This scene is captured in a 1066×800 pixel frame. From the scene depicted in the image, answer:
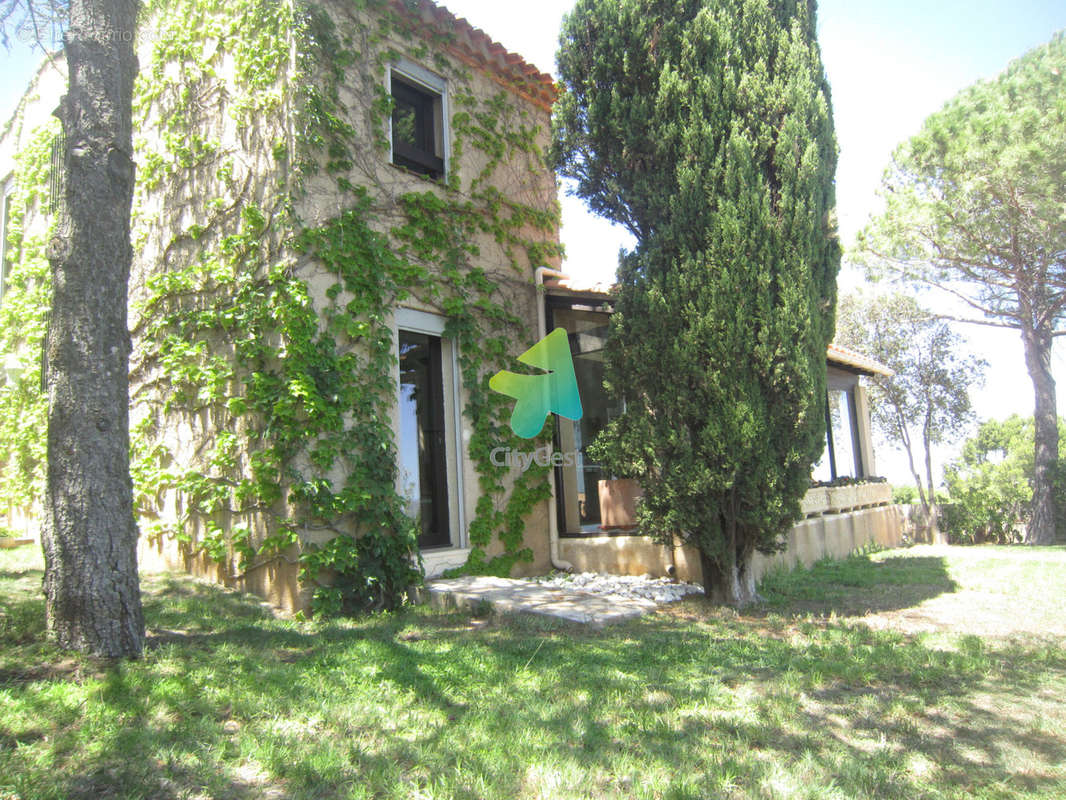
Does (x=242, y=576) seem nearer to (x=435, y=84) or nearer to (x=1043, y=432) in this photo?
(x=435, y=84)

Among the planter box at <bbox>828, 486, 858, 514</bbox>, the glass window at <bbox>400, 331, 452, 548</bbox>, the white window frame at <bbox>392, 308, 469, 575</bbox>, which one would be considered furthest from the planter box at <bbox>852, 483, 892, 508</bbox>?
the glass window at <bbox>400, 331, 452, 548</bbox>

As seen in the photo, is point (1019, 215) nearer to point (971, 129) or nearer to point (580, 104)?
point (971, 129)

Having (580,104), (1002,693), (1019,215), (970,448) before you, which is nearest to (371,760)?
(1002,693)

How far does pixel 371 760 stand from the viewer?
3.01 meters

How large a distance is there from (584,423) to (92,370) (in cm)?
602

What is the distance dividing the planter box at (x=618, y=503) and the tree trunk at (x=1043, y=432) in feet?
38.6

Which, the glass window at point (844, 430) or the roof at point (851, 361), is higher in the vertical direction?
the roof at point (851, 361)

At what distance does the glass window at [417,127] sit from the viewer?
7582 millimetres

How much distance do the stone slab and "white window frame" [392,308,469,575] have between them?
42 centimetres

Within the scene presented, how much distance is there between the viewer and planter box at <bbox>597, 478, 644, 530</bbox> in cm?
801

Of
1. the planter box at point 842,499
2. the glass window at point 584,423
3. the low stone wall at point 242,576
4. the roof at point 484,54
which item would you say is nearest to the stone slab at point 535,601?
the low stone wall at point 242,576

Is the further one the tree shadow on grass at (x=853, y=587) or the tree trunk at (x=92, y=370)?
the tree shadow on grass at (x=853, y=587)

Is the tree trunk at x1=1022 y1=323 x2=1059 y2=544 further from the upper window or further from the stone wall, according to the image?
the upper window

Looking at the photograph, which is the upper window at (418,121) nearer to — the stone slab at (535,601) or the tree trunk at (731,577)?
the stone slab at (535,601)
